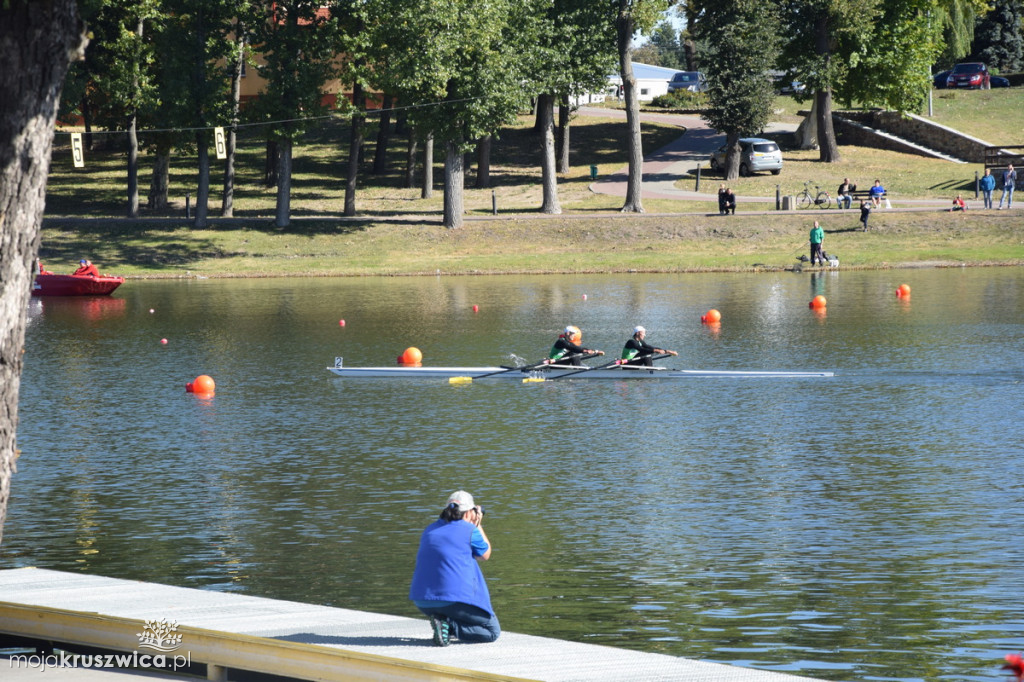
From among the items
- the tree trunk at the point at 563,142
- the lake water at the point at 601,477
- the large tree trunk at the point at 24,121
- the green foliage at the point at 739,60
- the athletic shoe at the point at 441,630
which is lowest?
the lake water at the point at 601,477

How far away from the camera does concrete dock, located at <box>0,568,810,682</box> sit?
9.91 meters

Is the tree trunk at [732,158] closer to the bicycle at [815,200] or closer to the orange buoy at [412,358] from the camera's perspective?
the bicycle at [815,200]

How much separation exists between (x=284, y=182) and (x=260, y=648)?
5246 centimetres

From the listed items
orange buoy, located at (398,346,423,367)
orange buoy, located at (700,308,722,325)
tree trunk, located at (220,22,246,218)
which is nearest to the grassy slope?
tree trunk, located at (220,22,246,218)

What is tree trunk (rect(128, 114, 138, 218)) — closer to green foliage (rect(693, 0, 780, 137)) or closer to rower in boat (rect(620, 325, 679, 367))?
green foliage (rect(693, 0, 780, 137))

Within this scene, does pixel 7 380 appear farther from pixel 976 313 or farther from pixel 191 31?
pixel 191 31

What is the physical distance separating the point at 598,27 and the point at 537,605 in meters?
50.4

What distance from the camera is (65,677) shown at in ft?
34.1

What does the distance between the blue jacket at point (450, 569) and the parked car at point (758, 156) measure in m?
62.0

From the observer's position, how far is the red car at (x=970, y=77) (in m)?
90.0

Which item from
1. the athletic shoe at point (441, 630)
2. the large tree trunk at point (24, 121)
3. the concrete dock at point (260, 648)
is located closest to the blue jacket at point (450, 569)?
the athletic shoe at point (441, 630)

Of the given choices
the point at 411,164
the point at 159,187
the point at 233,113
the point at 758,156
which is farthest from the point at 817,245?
the point at 159,187

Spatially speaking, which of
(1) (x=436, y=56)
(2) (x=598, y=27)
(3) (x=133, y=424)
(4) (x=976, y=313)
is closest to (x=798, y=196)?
(2) (x=598, y=27)
